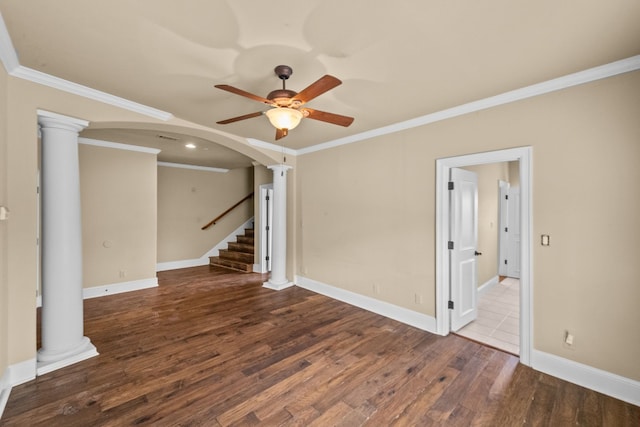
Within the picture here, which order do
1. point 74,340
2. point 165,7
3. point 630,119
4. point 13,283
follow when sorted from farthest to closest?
point 74,340
point 13,283
point 630,119
point 165,7

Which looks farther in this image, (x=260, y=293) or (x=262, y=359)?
(x=260, y=293)

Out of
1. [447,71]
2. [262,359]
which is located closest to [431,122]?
[447,71]

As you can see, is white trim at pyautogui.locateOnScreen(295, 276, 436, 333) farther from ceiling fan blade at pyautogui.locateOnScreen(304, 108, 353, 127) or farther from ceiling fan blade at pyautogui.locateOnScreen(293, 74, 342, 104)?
ceiling fan blade at pyautogui.locateOnScreen(293, 74, 342, 104)

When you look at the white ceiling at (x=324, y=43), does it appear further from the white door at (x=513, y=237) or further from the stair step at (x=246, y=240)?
the stair step at (x=246, y=240)

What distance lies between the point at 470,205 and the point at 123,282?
5.87 meters

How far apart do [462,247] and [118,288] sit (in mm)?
5663

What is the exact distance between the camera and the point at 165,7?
5.21ft

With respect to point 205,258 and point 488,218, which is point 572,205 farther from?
point 205,258

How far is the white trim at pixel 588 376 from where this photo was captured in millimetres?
2123

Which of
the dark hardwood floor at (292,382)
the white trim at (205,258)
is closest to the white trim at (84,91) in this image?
the dark hardwood floor at (292,382)

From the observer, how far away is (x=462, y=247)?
3.42 metres

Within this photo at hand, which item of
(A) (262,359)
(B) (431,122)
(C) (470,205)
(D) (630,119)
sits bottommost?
(A) (262,359)

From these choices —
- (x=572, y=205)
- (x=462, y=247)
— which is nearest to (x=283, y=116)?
(x=572, y=205)

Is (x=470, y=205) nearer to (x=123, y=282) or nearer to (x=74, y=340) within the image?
(x=74, y=340)
